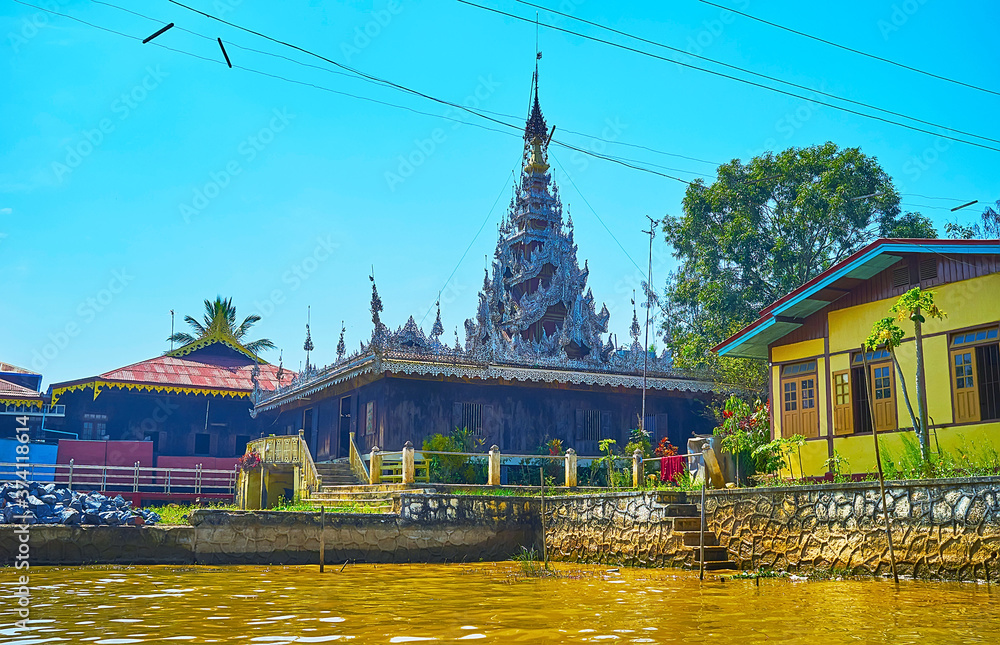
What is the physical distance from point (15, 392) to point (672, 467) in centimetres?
2783

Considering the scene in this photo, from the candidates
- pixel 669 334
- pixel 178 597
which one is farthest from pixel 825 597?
pixel 669 334

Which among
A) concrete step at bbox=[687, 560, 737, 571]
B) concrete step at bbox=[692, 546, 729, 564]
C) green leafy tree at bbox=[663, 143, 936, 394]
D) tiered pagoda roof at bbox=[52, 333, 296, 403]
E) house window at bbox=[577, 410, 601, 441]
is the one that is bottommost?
concrete step at bbox=[687, 560, 737, 571]

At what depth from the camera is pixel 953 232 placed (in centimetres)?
3653

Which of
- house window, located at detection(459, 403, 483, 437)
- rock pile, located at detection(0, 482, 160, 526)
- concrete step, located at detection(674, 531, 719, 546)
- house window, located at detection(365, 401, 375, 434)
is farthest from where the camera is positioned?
house window, located at detection(459, 403, 483, 437)

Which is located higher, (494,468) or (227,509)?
(494,468)

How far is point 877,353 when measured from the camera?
17.1m

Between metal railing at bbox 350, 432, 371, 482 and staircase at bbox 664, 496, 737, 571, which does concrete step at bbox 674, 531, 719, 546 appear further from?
metal railing at bbox 350, 432, 371, 482

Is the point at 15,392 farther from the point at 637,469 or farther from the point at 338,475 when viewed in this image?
the point at 637,469

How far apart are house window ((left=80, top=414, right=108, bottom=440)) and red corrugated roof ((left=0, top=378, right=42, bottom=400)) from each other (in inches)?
85.0

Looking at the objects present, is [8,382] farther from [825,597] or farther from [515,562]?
[825,597]

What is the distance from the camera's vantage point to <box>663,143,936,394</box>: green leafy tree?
29.2 metres

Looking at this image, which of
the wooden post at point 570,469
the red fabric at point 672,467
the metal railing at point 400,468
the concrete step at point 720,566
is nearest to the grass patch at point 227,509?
the metal railing at point 400,468

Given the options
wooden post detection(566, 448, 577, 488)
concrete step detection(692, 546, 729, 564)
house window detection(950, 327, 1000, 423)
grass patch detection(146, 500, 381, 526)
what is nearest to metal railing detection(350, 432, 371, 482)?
grass patch detection(146, 500, 381, 526)

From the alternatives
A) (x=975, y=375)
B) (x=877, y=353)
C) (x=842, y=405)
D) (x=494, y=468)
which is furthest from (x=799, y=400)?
(x=494, y=468)
